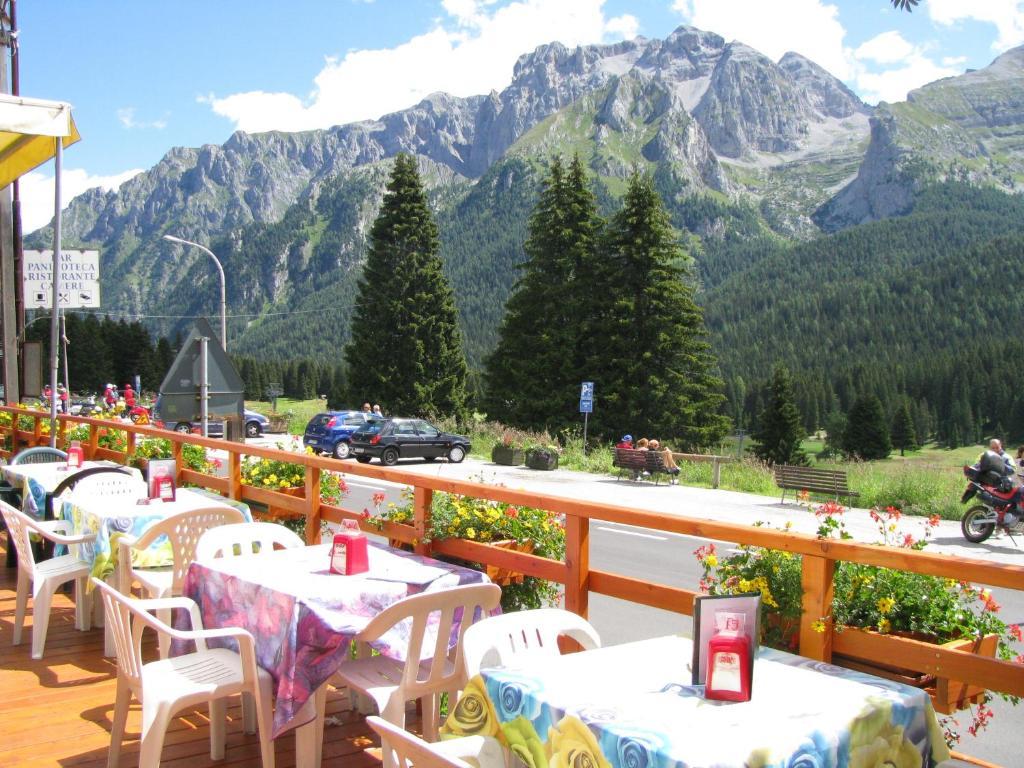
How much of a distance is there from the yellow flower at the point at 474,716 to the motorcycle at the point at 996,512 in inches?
563

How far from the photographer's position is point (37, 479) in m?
6.79

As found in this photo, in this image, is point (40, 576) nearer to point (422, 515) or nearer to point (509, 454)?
point (422, 515)

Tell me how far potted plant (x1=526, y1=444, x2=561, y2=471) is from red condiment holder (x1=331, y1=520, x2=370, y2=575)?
854 inches

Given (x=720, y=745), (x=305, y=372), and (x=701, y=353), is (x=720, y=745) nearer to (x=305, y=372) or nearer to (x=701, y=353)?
(x=701, y=353)

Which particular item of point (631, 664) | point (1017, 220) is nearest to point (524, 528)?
point (631, 664)

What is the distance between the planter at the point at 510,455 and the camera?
88.1 ft

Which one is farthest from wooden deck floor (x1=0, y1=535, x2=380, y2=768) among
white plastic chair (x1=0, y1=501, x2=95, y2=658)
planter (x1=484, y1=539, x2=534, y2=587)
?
planter (x1=484, y1=539, x2=534, y2=587)

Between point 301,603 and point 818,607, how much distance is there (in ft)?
6.08

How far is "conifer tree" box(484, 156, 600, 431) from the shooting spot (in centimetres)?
3747

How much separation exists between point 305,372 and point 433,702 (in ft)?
347

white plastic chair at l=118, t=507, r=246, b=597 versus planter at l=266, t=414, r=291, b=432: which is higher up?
white plastic chair at l=118, t=507, r=246, b=597

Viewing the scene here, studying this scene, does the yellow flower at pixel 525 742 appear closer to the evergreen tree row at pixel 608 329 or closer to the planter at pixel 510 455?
the planter at pixel 510 455

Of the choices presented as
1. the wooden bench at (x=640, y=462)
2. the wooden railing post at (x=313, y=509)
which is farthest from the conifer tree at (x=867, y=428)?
the wooden railing post at (x=313, y=509)

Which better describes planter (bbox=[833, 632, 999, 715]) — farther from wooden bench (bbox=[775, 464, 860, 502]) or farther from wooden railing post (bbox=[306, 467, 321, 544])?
wooden bench (bbox=[775, 464, 860, 502])
